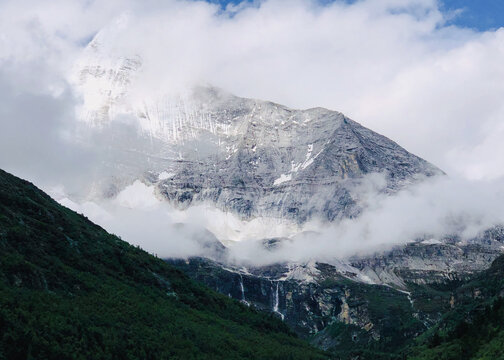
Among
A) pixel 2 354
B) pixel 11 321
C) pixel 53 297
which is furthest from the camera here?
pixel 53 297

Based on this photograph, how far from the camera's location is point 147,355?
7643 inches

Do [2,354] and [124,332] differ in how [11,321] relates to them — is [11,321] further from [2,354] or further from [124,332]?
[124,332]

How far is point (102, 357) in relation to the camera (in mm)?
175500

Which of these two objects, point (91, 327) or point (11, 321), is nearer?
point (11, 321)

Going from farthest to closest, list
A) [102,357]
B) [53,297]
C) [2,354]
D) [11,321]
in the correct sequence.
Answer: [53,297] → [102,357] → [11,321] → [2,354]

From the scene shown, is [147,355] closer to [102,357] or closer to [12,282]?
[102,357]

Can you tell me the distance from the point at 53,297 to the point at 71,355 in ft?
95.4

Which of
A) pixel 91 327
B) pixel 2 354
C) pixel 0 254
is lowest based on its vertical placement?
pixel 2 354

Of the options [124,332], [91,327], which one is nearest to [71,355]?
[91,327]

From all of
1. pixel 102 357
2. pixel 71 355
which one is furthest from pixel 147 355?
pixel 71 355

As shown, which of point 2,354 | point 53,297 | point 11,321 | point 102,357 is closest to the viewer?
point 2,354

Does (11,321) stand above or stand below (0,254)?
below

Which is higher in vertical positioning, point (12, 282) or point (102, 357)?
point (12, 282)

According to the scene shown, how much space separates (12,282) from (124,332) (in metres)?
33.2
